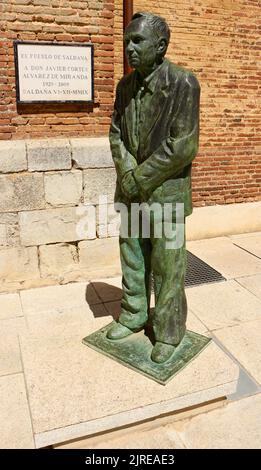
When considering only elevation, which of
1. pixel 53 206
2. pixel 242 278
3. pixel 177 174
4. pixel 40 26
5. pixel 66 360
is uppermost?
pixel 40 26

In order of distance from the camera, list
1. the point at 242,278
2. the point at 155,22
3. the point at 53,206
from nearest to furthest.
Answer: the point at 155,22 → the point at 53,206 → the point at 242,278

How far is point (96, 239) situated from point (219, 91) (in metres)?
2.96

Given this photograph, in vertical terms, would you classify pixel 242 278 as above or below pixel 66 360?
below

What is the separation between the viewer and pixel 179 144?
103 inches

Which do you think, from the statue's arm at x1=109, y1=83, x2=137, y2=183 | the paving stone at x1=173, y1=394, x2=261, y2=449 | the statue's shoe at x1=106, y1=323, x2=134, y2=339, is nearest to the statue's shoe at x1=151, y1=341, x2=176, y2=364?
the statue's shoe at x1=106, y1=323, x2=134, y2=339

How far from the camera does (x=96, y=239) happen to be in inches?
195

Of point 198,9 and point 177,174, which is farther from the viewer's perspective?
point 198,9

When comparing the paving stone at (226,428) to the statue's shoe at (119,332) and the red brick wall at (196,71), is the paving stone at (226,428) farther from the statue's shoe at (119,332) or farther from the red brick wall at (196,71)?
the red brick wall at (196,71)

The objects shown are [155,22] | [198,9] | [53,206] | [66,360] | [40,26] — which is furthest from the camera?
[198,9]

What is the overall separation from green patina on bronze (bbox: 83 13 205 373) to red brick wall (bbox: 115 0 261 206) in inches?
122

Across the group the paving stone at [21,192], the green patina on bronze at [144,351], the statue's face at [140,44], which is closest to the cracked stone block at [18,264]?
the paving stone at [21,192]

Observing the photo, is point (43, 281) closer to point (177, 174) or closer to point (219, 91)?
point (177, 174)

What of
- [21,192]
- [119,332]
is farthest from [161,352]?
[21,192]

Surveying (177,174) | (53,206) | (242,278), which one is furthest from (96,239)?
(177,174)
